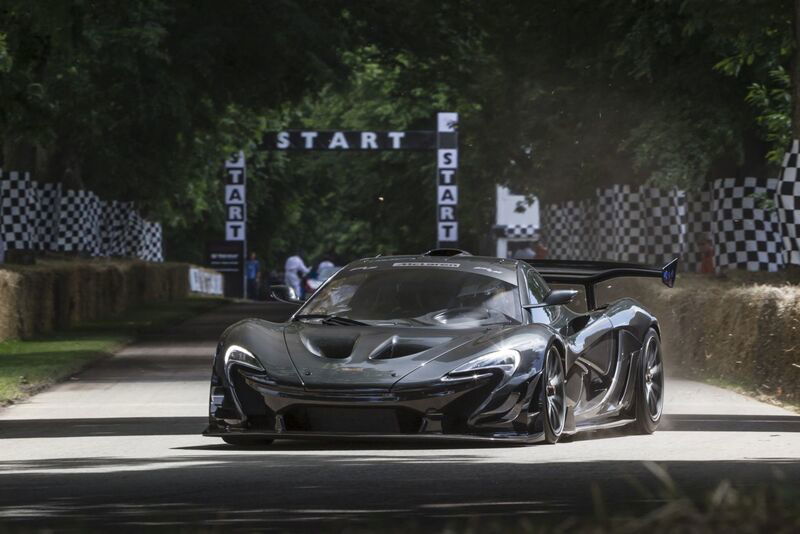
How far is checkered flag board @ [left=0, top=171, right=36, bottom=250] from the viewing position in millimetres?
39500

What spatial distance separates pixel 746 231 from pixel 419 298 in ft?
67.4

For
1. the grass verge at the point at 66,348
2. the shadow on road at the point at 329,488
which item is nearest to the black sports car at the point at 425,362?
the shadow on road at the point at 329,488

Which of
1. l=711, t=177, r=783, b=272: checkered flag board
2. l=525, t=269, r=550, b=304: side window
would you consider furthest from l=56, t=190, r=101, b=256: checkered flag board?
l=525, t=269, r=550, b=304: side window

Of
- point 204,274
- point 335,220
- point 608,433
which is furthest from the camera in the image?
point 335,220

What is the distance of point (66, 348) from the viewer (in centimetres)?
2723

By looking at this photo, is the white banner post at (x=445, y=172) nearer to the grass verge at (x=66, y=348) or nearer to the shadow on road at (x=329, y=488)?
the grass verge at (x=66, y=348)

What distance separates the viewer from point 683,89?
32.2 m

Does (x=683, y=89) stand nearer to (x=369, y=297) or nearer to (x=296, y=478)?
(x=369, y=297)

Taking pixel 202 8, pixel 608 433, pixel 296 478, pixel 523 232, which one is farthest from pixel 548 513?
pixel 523 232

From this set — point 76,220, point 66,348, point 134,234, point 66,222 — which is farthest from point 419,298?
point 134,234

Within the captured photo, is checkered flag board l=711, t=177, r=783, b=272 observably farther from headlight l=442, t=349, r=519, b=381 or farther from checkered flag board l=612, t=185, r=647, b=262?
headlight l=442, t=349, r=519, b=381

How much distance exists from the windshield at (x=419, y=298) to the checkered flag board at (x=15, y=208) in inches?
1069

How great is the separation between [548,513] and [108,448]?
15.7ft

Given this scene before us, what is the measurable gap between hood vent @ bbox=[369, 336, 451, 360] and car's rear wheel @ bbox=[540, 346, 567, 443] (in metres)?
0.68
